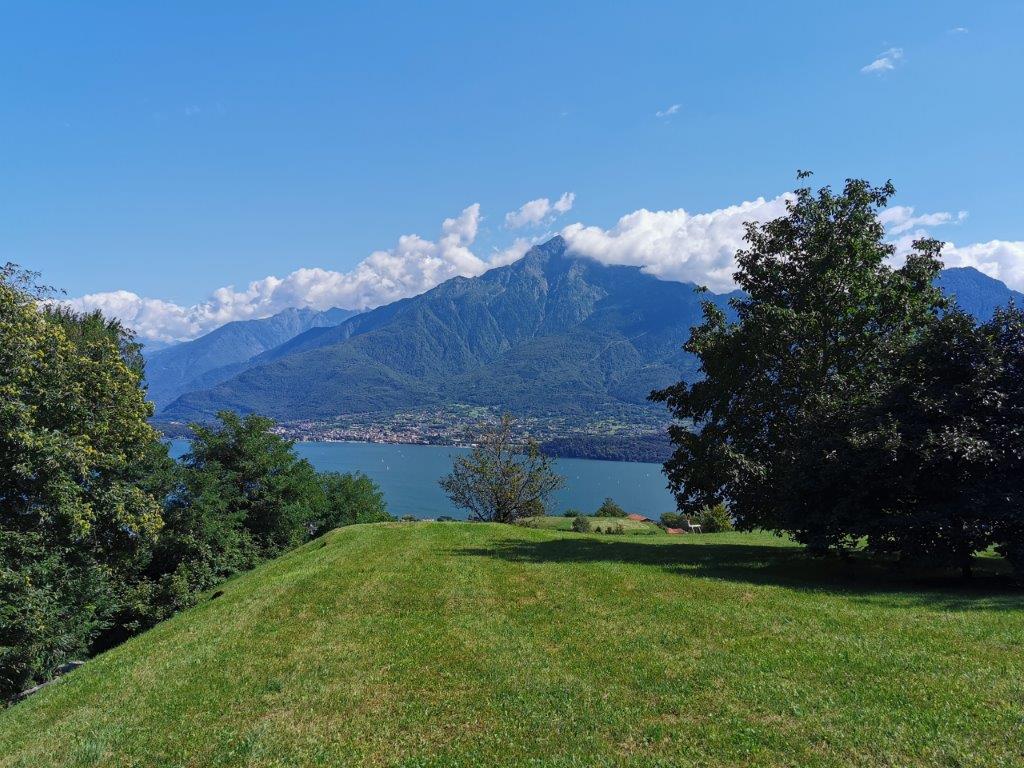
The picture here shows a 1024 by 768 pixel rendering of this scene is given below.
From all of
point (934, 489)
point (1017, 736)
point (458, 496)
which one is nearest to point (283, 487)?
point (458, 496)

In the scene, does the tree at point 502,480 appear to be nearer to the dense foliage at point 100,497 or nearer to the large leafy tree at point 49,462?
the dense foliage at point 100,497

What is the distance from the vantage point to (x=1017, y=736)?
681 cm

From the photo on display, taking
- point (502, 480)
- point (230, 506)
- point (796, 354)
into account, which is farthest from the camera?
point (502, 480)

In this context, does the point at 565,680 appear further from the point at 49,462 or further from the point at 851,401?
the point at 49,462

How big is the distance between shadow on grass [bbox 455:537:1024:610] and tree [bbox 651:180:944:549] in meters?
1.34

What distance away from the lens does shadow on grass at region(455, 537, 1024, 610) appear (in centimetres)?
1414

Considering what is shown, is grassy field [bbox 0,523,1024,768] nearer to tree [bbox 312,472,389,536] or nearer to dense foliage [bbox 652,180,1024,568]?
dense foliage [bbox 652,180,1024,568]

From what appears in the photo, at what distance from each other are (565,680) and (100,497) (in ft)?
67.1

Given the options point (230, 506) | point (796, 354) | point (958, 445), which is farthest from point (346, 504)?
point (958, 445)

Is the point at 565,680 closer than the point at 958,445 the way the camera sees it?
Yes

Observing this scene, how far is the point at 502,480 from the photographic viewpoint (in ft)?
177

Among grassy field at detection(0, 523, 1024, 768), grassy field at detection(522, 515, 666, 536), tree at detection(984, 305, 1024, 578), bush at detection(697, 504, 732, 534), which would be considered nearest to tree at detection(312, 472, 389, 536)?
grassy field at detection(522, 515, 666, 536)

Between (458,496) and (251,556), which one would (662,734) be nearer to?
(251,556)

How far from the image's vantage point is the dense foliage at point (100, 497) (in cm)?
1969
